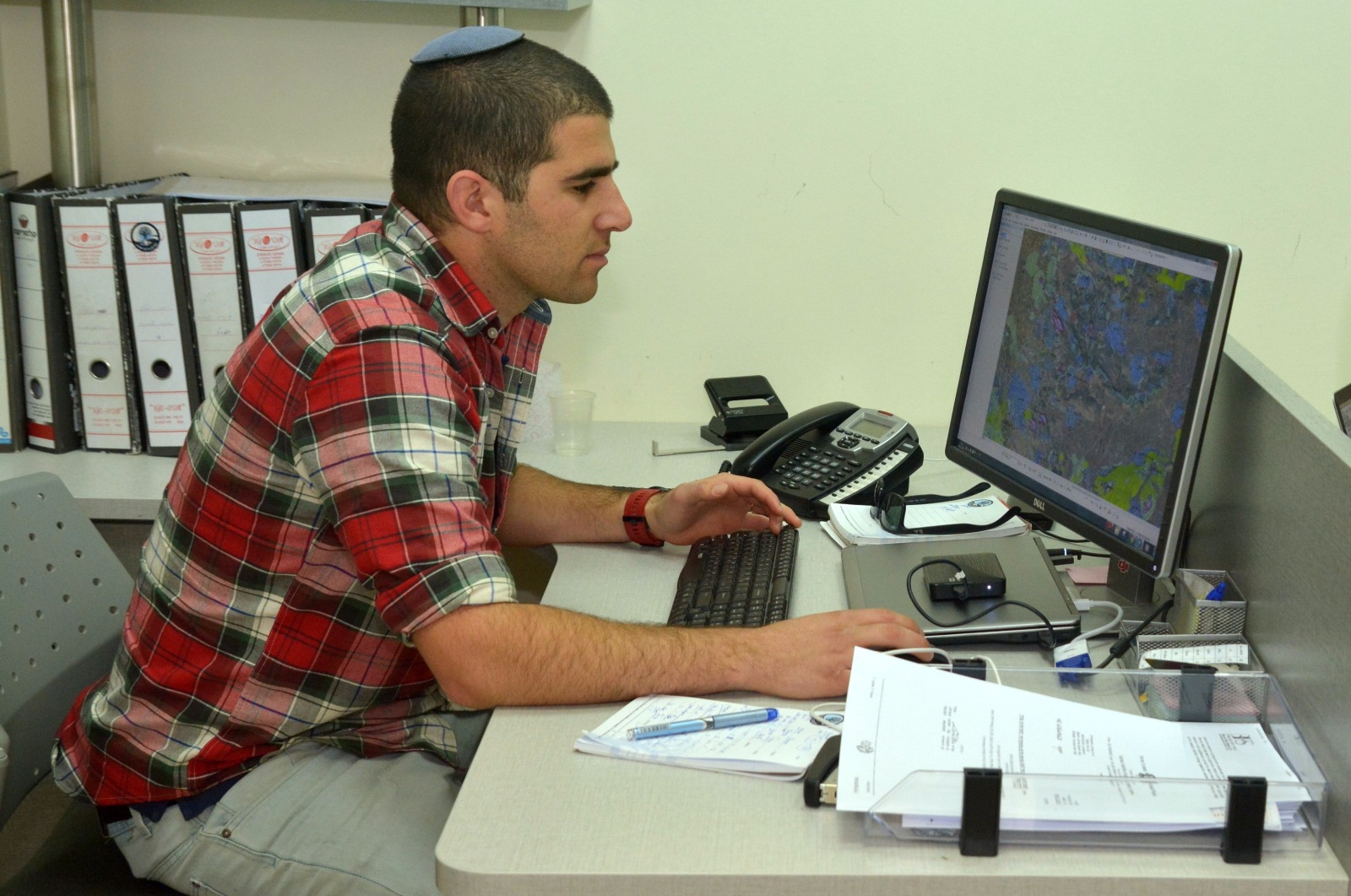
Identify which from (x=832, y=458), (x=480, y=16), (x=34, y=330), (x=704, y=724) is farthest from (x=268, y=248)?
(x=704, y=724)

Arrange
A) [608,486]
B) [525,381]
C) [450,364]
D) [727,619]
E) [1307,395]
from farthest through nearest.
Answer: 1. [1307,395]
2. [608,486]
3. [525,381]
4. [727,619]
5. [450,364]

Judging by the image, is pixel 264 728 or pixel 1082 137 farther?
pixel 1082 137

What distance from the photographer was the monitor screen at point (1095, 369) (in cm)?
120

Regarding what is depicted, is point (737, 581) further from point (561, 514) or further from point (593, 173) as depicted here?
point (593, 173)

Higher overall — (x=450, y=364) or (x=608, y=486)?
(x=450, y=364)

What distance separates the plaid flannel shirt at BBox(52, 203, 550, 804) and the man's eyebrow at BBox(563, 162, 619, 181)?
0.54 ft

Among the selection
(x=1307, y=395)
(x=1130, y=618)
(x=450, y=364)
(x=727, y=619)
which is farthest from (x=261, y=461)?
(x=1307, y=395)

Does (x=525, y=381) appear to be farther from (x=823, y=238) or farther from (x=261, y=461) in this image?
(x=823, y=238)

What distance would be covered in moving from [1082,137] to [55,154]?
1659 millimetres

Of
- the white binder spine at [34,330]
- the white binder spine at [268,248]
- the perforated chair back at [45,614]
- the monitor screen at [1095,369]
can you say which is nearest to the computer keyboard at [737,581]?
the monitor screen at [1095,369]

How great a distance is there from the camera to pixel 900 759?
1.02m

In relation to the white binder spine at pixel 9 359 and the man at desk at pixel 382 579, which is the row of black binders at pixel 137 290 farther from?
the man at desk at pixel 382 579

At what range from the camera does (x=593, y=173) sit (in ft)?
4.59

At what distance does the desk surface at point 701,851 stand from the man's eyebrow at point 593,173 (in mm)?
608
